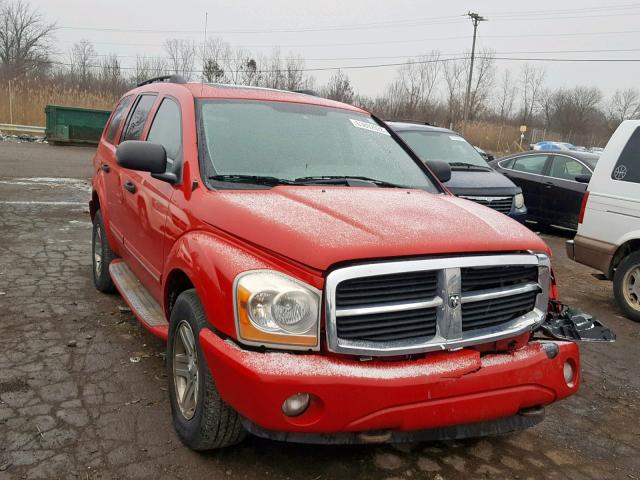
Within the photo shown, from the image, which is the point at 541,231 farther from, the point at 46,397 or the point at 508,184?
the point at 46,397

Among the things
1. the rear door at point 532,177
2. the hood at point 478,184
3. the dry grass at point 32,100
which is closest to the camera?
the hood at point 478,184

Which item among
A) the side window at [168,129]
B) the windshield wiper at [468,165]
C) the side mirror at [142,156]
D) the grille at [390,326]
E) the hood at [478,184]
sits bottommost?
the grille at [390,326]

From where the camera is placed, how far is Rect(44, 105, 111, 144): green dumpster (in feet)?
73.5

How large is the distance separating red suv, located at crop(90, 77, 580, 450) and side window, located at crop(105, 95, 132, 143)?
6.45 feet

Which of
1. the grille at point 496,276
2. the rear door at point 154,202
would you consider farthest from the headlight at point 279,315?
the rear door at point 154,202

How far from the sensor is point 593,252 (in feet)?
19.7

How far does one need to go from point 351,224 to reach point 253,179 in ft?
2.85

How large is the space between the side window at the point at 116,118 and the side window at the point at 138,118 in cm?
37

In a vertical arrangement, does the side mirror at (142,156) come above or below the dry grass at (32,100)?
below

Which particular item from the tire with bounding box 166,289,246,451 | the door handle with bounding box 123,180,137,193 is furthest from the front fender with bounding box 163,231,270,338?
the door handle with bounding box 123,180,137,193

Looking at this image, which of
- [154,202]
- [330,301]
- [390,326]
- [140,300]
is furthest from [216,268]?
[140,300]

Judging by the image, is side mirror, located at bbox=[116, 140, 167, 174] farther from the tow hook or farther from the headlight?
the tow hook

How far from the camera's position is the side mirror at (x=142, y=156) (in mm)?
3195

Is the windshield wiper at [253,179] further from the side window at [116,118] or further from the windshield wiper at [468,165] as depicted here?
the windshield wiper at [468,165]
